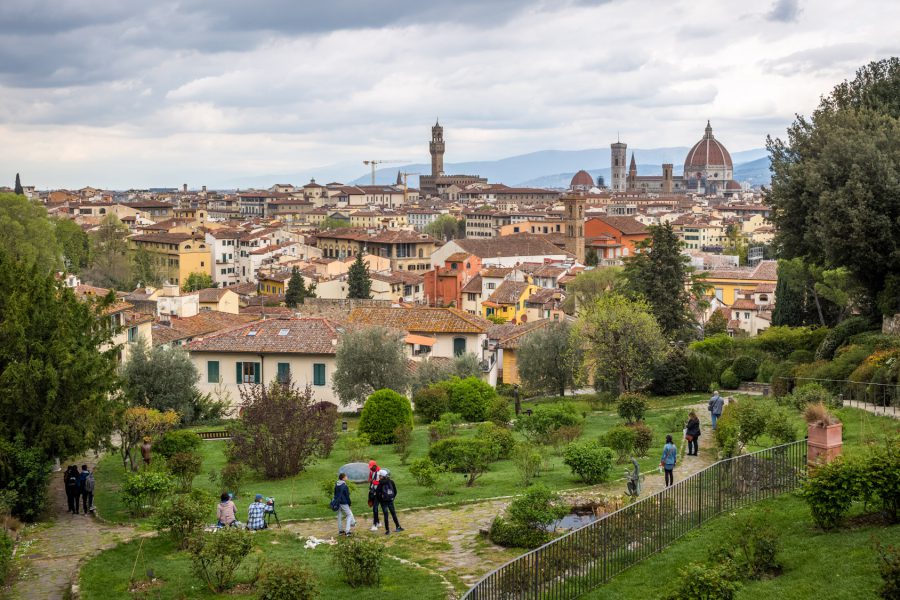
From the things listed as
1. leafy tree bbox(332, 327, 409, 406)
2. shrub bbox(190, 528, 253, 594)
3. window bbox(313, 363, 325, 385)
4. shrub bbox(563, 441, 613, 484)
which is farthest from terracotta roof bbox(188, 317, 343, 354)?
shrub bbox(190, 528, 253, 594)

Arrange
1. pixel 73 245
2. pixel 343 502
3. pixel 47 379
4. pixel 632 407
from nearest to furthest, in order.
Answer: pixel 343 502 < pixel 47 379 < pixel 632 407 < pixel 73 245

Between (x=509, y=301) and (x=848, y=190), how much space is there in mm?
42699

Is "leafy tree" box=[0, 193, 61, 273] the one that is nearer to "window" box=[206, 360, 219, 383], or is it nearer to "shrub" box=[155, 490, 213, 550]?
"window" box=[206, 360, 219, 383]

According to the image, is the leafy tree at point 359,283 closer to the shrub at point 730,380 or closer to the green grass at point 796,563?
the shrub at point 730,380

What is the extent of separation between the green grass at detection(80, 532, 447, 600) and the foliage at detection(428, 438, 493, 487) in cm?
385

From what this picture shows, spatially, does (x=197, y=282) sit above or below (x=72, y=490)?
above

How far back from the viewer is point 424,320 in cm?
3872

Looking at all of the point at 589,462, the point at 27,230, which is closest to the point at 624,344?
the point at 589,462

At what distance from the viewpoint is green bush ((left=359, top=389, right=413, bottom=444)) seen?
2353 centimetres

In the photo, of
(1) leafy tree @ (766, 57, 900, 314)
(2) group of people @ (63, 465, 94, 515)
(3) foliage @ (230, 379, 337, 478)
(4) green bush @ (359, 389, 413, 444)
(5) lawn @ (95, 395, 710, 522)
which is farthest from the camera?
(1) leafy tree @ (766, 57, 900, 314)

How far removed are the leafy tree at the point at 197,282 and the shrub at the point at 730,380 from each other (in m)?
69.4

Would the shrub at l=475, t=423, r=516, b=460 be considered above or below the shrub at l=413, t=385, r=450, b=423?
above

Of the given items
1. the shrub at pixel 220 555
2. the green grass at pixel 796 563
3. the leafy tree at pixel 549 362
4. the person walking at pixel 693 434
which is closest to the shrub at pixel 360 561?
the shrub at pixel 220 555

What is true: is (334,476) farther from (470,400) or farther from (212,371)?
(212,371)
